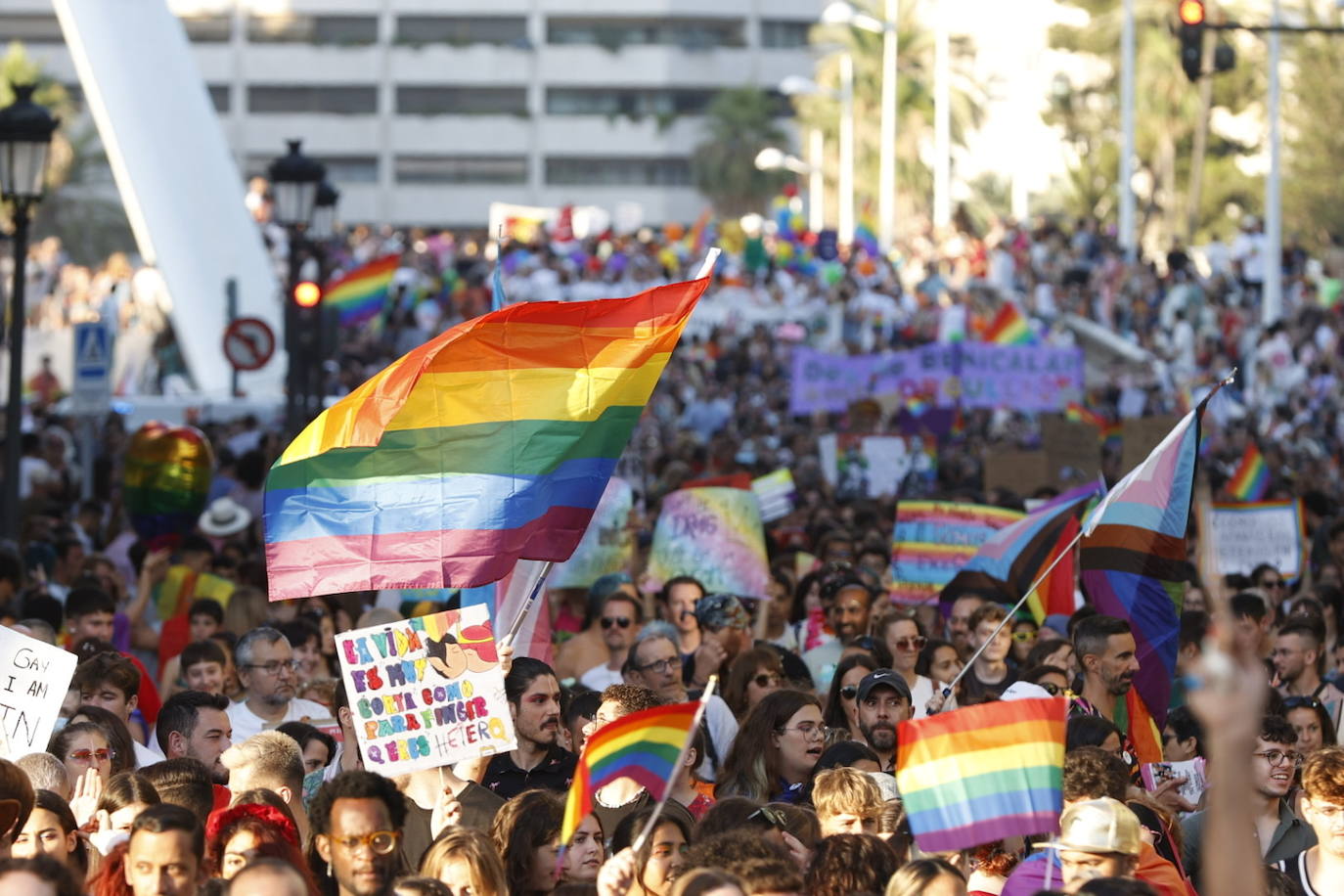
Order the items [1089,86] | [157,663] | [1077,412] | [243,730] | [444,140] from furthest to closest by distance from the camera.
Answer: [444,140], [1089,86], [1077,412], [157,663], [243,730]

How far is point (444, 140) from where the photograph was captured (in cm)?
8806

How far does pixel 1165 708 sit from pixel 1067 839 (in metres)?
3.43

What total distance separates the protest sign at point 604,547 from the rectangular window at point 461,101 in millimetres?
75914

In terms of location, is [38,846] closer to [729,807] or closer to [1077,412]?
[729,807]

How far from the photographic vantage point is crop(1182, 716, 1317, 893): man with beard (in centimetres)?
732

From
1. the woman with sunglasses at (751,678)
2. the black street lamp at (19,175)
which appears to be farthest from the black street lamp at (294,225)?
the woman with sunglasses at (751,678)

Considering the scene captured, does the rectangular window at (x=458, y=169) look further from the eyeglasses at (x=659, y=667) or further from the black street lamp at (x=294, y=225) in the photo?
the eyeglasses at (x=659, y=667)

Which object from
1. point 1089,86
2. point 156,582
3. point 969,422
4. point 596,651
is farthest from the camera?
point 1089,86

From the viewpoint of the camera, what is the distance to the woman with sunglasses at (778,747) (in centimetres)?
771

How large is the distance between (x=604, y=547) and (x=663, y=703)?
483 centimetres

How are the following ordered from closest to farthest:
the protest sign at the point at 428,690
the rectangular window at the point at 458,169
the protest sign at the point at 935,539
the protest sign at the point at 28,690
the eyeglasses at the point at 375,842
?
the eyeglasses at the point at 375,842 < the protest sign at the point at 428,690 < the protest sign at the point at 28,690 < the protest sign at the point at 935,539 < the rectangular window at the point at 458,169

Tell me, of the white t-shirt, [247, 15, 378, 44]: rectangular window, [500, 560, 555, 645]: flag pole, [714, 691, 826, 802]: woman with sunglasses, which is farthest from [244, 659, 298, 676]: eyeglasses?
[247, 15, 378, 44]: rectangular window

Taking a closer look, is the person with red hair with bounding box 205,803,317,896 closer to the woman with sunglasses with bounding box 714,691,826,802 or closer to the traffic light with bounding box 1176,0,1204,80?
the woman with sunglasses with bounding box 714,691,826,802

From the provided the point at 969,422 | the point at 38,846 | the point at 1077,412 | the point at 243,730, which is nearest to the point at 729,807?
the point at 38,846
